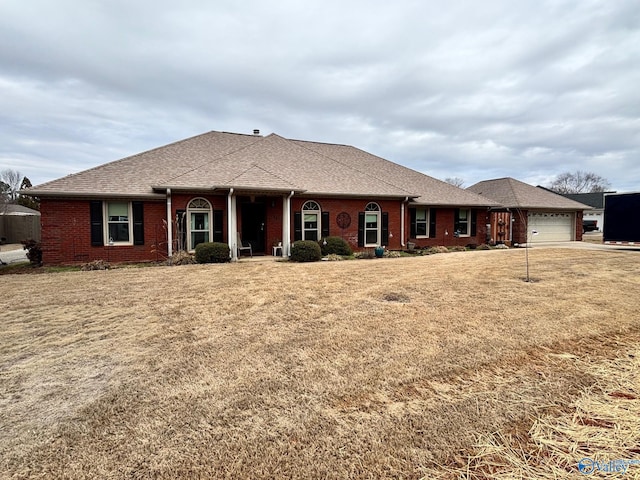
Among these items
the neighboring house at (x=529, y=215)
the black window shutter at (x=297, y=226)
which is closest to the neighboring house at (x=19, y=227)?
the black window shutter at (x=297, y=226)

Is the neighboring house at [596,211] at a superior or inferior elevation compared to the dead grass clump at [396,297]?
superior

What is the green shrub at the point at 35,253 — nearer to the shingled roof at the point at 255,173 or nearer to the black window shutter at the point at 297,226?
the shingled roof at the point at 255,173

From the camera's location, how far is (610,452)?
2512mm

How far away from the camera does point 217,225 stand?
14.3 meters

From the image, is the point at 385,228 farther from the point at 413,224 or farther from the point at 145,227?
the point at 145,227

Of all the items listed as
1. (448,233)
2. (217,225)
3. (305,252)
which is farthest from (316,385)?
(448,233)

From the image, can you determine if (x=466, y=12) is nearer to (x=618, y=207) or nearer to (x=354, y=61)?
(x=354, y=61)

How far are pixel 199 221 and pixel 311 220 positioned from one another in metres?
5.04

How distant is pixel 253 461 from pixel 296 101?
23.2m

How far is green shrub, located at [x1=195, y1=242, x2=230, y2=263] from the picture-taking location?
506 inches

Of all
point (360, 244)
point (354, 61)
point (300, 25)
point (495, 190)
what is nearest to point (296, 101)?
point (354, 61)

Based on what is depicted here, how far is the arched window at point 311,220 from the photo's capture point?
51.5 ft

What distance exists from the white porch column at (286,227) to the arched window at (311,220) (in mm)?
995
